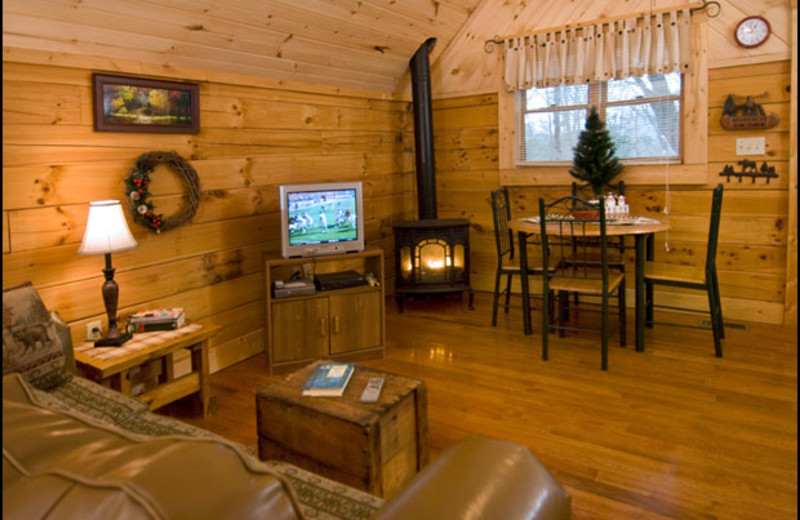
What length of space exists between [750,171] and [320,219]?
2.95m

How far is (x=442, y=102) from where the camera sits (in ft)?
17.6

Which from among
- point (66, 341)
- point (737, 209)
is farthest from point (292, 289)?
point (737, 209)

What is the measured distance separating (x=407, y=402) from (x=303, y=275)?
6.84 ft

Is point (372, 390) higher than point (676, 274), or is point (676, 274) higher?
point (676, 274)

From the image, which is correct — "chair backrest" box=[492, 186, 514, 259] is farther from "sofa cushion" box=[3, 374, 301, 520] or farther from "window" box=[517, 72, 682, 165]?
"sofa cushion" box=[3, 374, 301, 520]

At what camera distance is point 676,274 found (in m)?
3.63

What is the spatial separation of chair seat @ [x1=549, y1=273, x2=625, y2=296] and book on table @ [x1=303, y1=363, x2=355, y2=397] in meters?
1.69

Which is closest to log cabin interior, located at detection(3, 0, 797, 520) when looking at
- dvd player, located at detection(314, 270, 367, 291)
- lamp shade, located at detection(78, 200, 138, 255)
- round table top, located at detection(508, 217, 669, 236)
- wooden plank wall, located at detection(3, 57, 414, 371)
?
wooden plank wall, located at detection(3, 57, 414, 371)

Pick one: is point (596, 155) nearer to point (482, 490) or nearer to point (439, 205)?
point (439, 205)

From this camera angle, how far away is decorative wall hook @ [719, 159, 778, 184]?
13.2 feet

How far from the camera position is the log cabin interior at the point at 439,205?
2.53m

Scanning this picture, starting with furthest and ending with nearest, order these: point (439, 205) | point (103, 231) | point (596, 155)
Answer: point (439, 205), point (596, 155), point (103, 231)

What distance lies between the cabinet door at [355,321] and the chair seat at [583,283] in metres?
1.09

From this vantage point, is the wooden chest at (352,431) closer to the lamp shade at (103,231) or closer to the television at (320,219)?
the lamp shade at (103,231)
